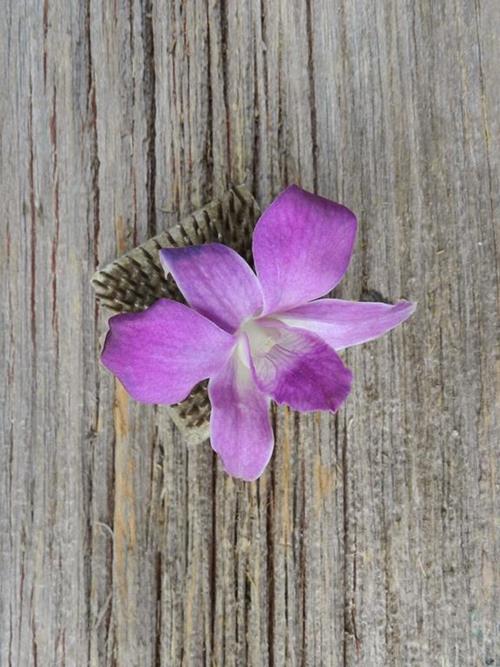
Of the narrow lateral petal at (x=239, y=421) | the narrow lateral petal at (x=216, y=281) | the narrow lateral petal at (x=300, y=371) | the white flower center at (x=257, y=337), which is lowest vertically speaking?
the narrow lateral petal at (x=239, y=421)

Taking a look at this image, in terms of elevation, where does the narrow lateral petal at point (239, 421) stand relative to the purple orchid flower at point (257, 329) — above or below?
below

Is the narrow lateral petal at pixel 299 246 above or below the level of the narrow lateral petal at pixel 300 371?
above

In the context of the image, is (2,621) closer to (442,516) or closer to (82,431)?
(82,431)

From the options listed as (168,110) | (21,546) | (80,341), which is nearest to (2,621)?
(21,546)

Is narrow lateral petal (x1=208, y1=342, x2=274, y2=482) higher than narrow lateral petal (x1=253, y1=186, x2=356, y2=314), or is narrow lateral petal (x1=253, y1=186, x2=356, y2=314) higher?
narrow lateral petal (x1=253, y1=186, x2=356, y2=314)
